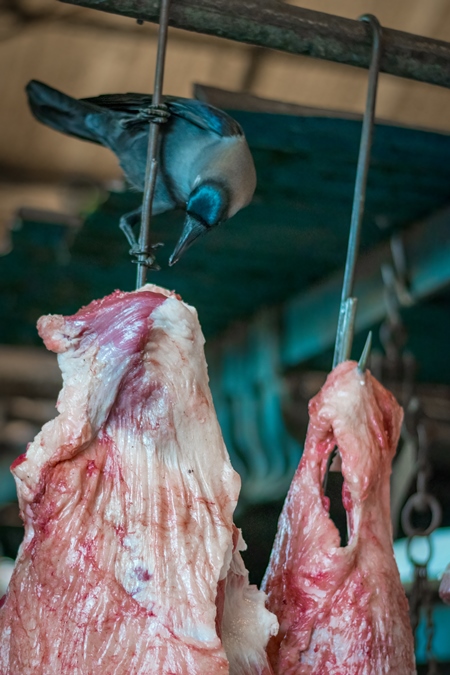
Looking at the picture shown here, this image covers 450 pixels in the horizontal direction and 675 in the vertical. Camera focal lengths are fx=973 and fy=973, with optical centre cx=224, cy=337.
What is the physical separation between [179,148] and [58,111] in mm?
375

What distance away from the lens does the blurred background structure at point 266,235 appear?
129 inches

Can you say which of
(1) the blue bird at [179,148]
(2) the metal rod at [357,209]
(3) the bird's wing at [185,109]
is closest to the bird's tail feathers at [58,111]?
(1) the blue bird at [179,148]

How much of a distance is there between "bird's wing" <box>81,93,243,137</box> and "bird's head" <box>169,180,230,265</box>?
0.14 meters

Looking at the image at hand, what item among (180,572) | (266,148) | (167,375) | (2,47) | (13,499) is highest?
(2,47)

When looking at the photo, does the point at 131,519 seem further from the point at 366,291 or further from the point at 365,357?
the point at 366,291

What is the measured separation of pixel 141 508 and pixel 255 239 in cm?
251

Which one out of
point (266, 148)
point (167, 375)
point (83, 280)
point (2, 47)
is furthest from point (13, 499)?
point (167, 375)

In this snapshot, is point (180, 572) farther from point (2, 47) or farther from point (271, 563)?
point (2, 47)

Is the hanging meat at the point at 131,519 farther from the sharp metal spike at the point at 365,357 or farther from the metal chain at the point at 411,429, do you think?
the metal chain at the point at 411,429

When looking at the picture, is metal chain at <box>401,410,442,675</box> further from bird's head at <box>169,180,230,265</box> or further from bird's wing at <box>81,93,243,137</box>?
bird's wing at <box>81,93,243,137</box>

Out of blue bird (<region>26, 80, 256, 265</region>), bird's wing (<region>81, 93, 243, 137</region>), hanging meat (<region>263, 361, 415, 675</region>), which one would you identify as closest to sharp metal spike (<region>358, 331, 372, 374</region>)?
hanging meat (<region>263, 361, 415, 675</region>)

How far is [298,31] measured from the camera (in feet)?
6.04

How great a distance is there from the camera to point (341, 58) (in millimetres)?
1895

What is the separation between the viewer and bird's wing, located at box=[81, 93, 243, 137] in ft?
6.61
